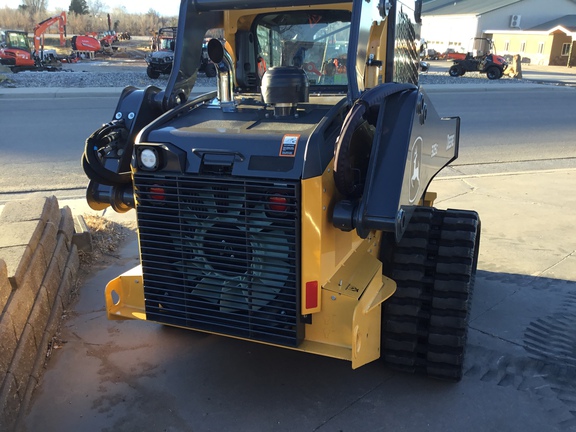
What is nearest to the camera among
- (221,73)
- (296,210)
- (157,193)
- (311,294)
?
(296,210)

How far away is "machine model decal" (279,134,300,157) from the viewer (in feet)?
9.00

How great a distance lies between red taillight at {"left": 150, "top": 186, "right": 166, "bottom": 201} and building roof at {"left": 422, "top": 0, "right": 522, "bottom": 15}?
56368 millimetres

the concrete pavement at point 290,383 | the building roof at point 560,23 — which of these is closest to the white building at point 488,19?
the building roof at point 560,23

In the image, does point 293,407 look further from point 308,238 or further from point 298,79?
point 298,79

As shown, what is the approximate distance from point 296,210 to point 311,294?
1.53 feet

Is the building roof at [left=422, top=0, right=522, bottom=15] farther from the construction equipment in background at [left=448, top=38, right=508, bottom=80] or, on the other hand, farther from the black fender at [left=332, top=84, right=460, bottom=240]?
the black fender at [left=332, top=84, right=460, bottom=240]

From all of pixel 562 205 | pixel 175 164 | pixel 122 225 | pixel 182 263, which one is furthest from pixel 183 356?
pixel 562 205

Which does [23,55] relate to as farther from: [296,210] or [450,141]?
[296,210]

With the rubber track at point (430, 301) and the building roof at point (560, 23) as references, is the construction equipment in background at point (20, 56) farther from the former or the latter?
the building roof at point (560, 23)

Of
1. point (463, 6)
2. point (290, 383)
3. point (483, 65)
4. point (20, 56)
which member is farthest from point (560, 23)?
point (290, 383)

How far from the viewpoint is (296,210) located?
2.71 m

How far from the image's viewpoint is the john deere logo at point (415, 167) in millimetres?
2965

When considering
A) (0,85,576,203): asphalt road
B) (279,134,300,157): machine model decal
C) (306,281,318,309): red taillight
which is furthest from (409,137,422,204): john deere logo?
(0,85,576,203): asphalt road

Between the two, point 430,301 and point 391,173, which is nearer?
point 391,173
